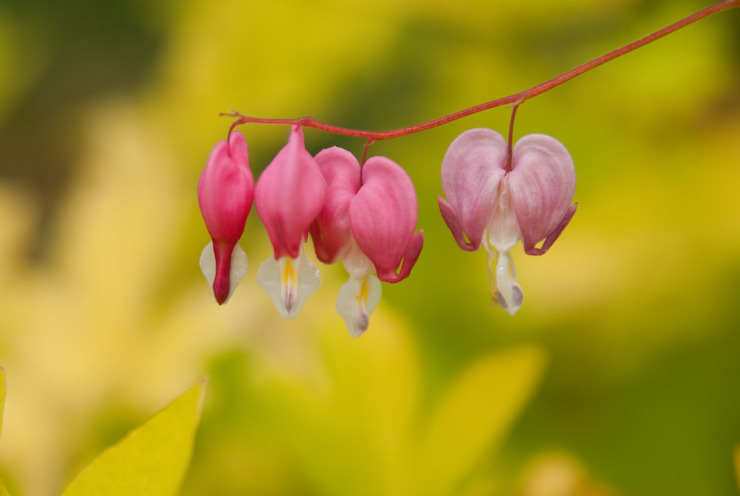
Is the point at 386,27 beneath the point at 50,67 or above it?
beneath

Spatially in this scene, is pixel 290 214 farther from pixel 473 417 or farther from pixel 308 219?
pixel 473 417

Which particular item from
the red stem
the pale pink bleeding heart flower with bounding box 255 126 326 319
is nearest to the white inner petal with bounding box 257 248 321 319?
the pale pink bleeding heart flower with bounding box 255 126 326 319

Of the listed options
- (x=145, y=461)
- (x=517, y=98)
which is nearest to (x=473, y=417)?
(x=145, y=461)

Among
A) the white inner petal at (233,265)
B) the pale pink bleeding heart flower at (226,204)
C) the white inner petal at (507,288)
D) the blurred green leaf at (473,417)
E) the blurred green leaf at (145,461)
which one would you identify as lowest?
the blurred green leaf at (473,417)

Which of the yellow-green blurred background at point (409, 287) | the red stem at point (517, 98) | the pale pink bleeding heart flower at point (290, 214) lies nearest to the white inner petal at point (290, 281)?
the pale pink bleeding heart flower at point (290, 214)

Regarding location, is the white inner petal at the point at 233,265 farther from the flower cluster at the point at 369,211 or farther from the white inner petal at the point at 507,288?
the white inner petal at the point at 507,288

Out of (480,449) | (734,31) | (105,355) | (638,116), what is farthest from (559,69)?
(105,355)

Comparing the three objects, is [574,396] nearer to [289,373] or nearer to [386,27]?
[289,373]
